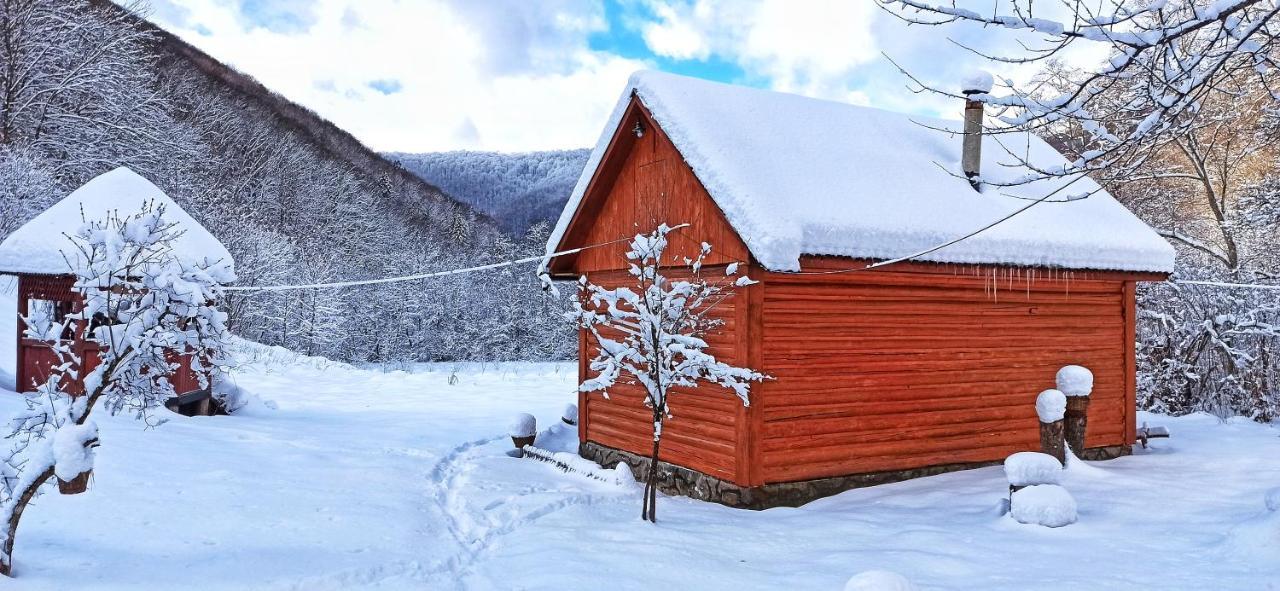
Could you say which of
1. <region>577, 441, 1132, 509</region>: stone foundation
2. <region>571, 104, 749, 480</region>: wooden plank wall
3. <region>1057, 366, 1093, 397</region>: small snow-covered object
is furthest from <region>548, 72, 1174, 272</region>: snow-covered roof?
<region>577, 441, 1132, 509</region>: stone foundation

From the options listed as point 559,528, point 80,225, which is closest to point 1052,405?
point 559,528

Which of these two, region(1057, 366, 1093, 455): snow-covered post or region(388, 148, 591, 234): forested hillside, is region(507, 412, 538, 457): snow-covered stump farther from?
region(388, 148, 591, 234): forested hillside

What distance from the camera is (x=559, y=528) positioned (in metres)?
8.18

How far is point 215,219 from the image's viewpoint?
37375 millimetres

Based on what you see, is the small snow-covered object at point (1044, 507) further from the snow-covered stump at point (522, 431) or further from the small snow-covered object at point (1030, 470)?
the snow-covered stump at point (522, 431)

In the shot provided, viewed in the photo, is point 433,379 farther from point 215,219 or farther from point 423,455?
point 215,219

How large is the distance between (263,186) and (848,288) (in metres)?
52.3

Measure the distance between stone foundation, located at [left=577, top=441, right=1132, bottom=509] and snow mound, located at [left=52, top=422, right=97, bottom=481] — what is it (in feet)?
20.0

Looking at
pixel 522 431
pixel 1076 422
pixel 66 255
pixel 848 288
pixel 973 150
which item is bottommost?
pixel 522 431

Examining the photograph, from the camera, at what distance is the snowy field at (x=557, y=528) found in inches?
252

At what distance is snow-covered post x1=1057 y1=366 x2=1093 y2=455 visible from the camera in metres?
10.4

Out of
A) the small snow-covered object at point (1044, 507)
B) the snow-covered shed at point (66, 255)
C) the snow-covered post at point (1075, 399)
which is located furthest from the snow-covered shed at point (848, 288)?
the snow-covered shed at point (66, 255)

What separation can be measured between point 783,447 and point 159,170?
3655cm

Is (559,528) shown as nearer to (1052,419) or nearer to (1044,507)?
(1044,507)
